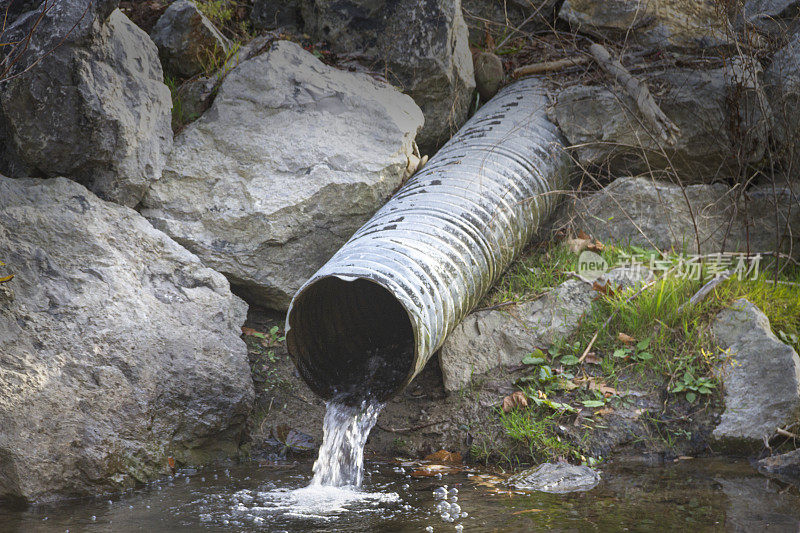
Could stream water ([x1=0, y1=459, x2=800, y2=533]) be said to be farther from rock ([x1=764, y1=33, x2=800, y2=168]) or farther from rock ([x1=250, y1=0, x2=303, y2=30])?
rock ([x1=250, y1=0, x2=303, y2=30])

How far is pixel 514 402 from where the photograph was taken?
4.02 meters

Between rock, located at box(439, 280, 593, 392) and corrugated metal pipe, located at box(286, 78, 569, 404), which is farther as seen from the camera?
rock, located at box(439, 280, 593, 392)

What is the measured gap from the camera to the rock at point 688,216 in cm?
505

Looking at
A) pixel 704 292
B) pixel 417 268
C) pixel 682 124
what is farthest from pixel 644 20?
pixel 417 268

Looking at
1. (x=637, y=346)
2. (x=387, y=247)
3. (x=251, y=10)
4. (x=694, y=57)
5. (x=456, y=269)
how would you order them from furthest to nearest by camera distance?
(x=251, y=10)
(x=694, y=57)
(x=637, y=346)
(x=456, y=269)
(x=387, y=247)

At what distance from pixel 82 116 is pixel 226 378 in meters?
1.80

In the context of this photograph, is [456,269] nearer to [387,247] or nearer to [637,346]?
[387,247]

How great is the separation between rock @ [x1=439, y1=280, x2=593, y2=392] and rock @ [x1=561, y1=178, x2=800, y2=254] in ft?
2.66

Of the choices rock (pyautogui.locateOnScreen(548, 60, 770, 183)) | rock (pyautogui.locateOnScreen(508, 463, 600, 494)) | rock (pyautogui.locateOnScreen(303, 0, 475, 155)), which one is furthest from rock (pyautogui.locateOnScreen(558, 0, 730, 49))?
rock (pyautogui.locateOnScreen(508, 463, 600, 494))

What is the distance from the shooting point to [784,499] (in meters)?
3.09

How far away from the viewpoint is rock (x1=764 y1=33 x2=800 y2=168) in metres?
4.90

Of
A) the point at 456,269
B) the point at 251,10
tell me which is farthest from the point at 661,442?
the point at 251,10

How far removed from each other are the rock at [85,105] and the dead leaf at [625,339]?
319 cm

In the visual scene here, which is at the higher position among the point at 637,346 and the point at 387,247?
the point at 387,247
